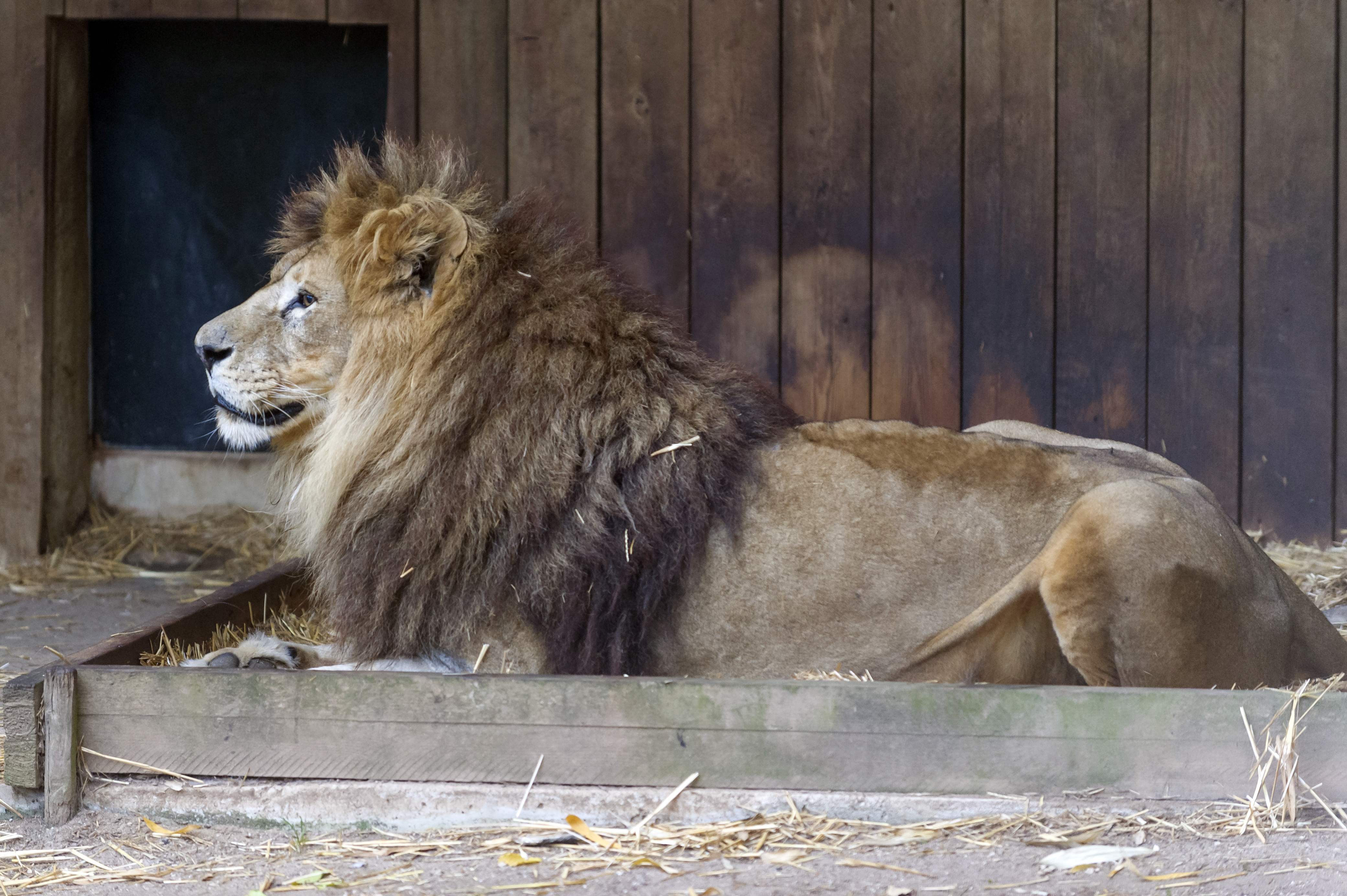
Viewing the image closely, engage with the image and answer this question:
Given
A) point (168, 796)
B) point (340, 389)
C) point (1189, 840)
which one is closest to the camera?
point (1189, 840)

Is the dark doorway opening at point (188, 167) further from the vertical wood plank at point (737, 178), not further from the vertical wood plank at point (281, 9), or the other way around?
the vertical wood plank at point (737, 178)

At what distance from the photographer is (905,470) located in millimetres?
3152

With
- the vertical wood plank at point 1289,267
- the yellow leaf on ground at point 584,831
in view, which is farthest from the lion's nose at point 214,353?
the vertical wood plank at point 1289,267

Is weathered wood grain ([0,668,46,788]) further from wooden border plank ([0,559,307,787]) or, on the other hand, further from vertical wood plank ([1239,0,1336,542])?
vertical wood plank ([1239,0,1336,542])

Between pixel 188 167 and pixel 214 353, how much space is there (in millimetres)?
3268

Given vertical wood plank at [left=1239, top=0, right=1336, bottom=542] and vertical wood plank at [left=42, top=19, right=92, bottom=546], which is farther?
vertical wood plank at [left=42, top=19, right=92, bottom=546]

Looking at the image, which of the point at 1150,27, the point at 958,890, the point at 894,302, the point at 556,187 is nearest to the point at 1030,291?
the point at 894,302

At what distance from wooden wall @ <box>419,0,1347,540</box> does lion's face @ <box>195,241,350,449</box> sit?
2.25 m

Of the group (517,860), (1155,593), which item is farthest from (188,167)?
(1155,593)

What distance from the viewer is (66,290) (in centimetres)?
586

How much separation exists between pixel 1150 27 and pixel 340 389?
144 inches

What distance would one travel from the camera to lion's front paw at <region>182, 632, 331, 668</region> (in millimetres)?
3377

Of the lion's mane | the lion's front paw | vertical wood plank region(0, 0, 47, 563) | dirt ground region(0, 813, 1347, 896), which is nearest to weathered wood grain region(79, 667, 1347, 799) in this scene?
dirt ground region(0, 813, 1347, 896)

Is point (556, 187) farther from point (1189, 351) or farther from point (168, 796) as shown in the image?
point (168, 796)
